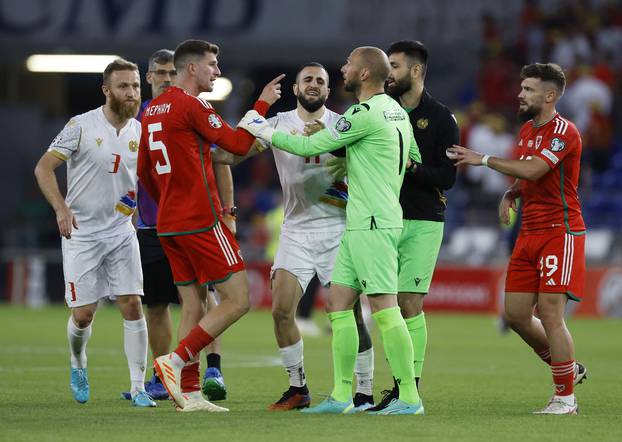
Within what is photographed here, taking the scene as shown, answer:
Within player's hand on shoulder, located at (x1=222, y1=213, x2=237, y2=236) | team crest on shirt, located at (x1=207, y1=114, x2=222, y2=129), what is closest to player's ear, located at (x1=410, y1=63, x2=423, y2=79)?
team crest on shirt, located at (x1=207, y1=114, x2=222, y2=129)

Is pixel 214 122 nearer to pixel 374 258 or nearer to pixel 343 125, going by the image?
pixel 343 125

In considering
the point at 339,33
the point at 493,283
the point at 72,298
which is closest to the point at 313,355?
the point at 72,298

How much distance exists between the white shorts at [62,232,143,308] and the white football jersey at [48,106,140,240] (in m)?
0.07

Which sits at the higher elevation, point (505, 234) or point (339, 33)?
point (339, 33)

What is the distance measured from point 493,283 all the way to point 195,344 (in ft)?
48.5

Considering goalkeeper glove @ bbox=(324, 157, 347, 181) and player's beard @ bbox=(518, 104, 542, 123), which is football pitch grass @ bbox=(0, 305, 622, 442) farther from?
player's beard @ bbox=(518, 104, 542, 123)

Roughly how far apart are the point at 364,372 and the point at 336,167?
146 centimetres

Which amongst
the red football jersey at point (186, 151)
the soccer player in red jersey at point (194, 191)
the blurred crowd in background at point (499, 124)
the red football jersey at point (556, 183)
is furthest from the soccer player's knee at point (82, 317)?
the blurred crowd in background at point (499, 124)

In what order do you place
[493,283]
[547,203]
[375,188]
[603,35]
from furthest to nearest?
[603,35] < [493,283] < [547,203] < [375,188]

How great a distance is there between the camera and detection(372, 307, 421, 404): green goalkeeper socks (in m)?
8.67

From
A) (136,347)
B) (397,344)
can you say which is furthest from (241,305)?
(136,347)

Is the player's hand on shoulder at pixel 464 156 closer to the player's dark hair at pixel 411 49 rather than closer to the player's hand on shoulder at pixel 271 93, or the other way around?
the player's dark hair at pixel 411 49

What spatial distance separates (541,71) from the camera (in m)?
9.41

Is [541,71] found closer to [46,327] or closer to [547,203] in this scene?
[547,203]
